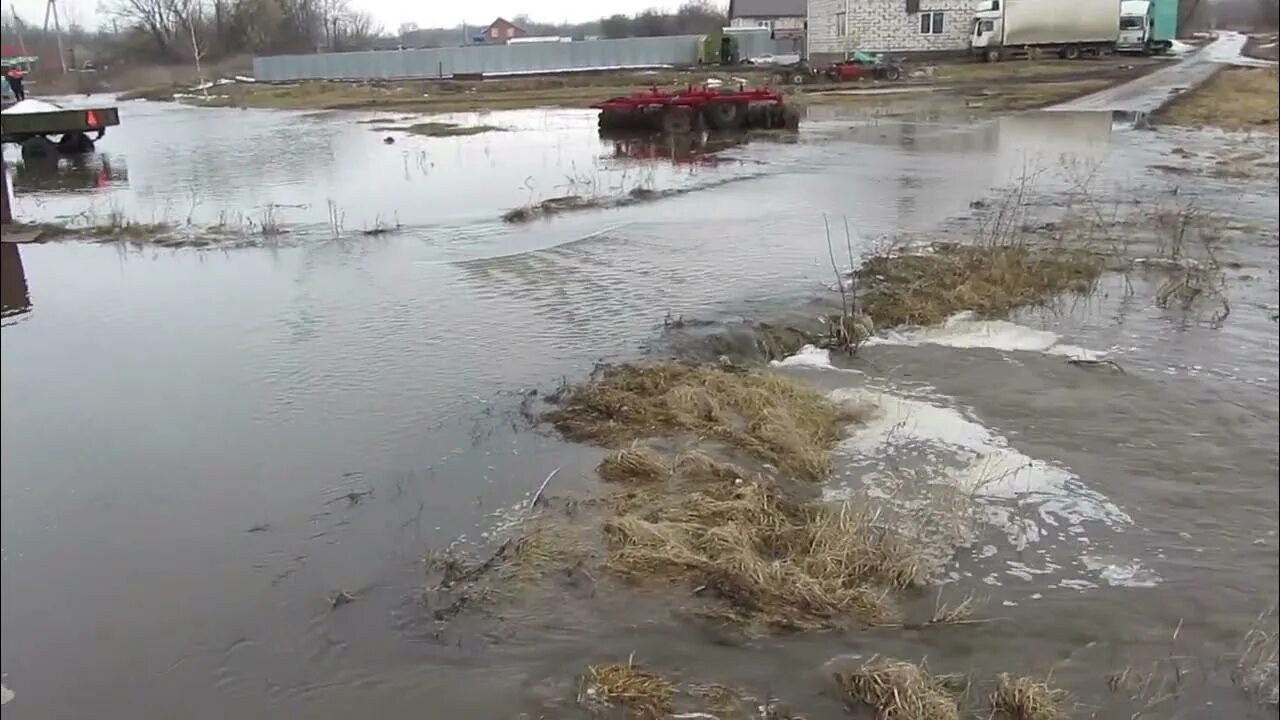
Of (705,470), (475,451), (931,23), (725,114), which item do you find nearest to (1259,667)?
(705,470)

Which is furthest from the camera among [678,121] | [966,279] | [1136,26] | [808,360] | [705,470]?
[1136,26]

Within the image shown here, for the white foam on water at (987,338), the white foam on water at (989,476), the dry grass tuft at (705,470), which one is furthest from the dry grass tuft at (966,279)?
the dry grass tuft at (705,470)

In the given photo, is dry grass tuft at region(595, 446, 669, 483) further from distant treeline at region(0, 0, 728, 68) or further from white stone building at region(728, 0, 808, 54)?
white stone building at region(728, 0, 808, 54)

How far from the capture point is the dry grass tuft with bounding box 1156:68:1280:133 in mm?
22984

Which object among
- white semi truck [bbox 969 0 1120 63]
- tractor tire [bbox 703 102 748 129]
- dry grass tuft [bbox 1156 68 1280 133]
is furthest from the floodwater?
white semi truck [bbox 969 0 1120 63]

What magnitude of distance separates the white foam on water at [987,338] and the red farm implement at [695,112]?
16393 mm

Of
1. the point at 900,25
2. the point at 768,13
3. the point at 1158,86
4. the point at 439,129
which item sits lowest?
the point at 439,129

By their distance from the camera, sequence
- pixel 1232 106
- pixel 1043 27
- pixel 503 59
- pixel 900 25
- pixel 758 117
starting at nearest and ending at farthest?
1. pixel 758 117
2. pixel 1232 106
3. pixel 1043 27
4. pixel 900 25
5. pixel 503 59

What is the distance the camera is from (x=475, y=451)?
602 cm

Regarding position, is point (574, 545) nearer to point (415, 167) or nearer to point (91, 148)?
point (415, 167)

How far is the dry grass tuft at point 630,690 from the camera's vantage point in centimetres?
374

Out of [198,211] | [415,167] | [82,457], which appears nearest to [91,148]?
[415,167]

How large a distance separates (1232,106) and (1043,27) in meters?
20.2

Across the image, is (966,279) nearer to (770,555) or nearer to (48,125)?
→ (770,555)
